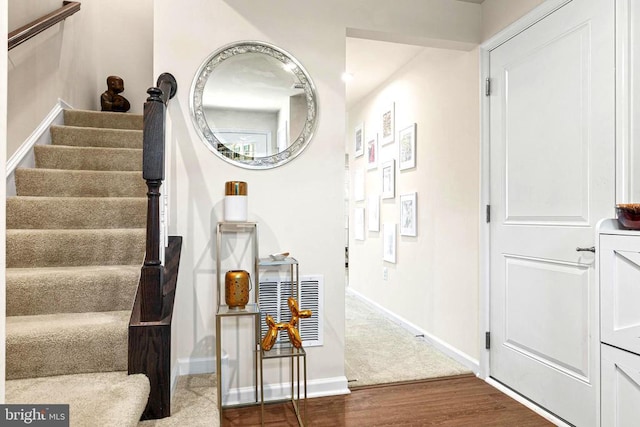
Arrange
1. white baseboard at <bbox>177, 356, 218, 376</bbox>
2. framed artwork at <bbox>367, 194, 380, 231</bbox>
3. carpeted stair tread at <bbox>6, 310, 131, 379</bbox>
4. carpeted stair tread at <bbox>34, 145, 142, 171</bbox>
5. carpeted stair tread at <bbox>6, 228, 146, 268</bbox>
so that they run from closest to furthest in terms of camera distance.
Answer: carpeted stair tread at <bbox>6, 310, 131, 379</bbox>, carpeted stair tread at <bbox>6, 228, 146, 268</bbox>, white baseboard at <bbox>177, 356, 218, 376</bbox>, carpeted stair tread at <bbox>34, 145, 142, 171</bbox>, framed artwork at <bbox>367, 194, 380, 231</bbox>

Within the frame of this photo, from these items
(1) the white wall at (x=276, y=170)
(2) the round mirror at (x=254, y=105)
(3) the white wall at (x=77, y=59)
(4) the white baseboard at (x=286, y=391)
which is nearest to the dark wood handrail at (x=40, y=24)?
(3) the white wall at (x=77, y=59)

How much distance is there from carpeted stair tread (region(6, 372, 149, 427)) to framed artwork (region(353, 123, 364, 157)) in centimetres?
413

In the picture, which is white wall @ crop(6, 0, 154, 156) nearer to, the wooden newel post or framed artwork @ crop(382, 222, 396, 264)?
the wooden newel post

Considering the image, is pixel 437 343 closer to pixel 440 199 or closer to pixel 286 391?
pixel 440 199

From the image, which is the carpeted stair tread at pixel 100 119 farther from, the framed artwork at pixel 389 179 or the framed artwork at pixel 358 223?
the framed artwork at pixel 358 223

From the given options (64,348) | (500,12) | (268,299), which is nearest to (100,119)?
(268,299)

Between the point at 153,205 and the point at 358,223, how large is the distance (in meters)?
3.96

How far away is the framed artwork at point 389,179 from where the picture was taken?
163 inches

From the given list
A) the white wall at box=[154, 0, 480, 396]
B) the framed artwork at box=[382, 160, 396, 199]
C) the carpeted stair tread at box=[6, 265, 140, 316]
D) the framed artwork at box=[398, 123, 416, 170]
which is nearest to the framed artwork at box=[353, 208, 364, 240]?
the framed artwork at box=[382, 160, 396, 199]

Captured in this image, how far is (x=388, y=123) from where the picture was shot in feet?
14.0

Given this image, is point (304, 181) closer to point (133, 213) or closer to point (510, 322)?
point (133, 213)

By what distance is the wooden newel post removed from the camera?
1556 mm

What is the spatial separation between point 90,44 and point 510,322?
15.0 ft

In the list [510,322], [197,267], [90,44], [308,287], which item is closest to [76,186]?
[197,267]
